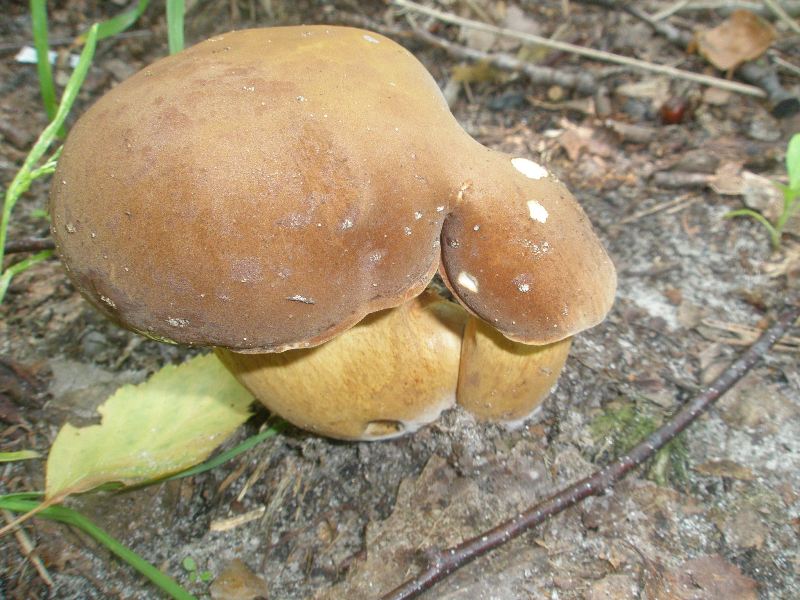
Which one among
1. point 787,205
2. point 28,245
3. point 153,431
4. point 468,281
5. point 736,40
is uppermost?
point 468,281

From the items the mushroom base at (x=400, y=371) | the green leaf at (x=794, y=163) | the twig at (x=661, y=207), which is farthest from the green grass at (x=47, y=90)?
the green leaf at (x=794, y=163)

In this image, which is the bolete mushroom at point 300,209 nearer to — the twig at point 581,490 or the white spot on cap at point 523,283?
the white spot on cap at point 523,283

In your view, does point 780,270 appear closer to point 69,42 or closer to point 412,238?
point 412,238

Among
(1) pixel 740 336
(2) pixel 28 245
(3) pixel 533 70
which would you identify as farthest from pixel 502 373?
(3) pixel 533 70

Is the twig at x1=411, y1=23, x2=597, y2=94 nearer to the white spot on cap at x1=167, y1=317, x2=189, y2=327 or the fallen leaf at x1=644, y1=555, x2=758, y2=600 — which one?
the fallen leaf at x1=644, y1=555, x2=758, y2=600

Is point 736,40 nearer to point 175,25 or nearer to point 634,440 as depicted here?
point 634,440

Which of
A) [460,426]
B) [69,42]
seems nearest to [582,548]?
[460,426]

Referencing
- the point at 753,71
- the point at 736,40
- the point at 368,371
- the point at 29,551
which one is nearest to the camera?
the point at 368,371

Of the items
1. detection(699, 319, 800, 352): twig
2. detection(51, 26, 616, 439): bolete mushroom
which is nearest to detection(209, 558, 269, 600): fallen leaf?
detection(51, 26, 616, 439): bolete mushroom
